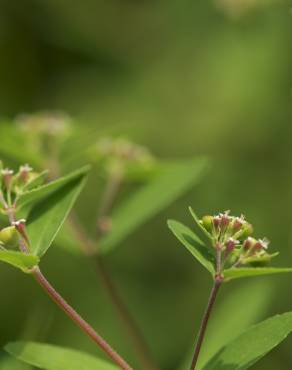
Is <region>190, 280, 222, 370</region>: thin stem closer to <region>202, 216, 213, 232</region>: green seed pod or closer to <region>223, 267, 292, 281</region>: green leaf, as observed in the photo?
<region>223, 267, 292, 281</region>: green leaf

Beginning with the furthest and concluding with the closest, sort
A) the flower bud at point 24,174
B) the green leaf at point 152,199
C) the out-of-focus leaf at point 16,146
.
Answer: the out-of-focus leaf at point 16,146
the green leaf at point 152,199
the flower bud at point 24,174

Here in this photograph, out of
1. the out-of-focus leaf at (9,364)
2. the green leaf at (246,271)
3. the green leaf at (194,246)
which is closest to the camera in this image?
the green leaf at (246,271)

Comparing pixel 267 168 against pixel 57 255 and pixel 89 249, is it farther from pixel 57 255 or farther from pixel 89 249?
pixel 89 249

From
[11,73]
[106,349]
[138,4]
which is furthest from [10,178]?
[138,4]

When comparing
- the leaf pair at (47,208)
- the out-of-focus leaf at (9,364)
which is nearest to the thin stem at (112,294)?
the out-of-focus leaf at (9,364)

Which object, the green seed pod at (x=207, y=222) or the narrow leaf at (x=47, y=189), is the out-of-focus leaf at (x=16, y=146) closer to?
the narrow leaf at (x=47, y=189)
